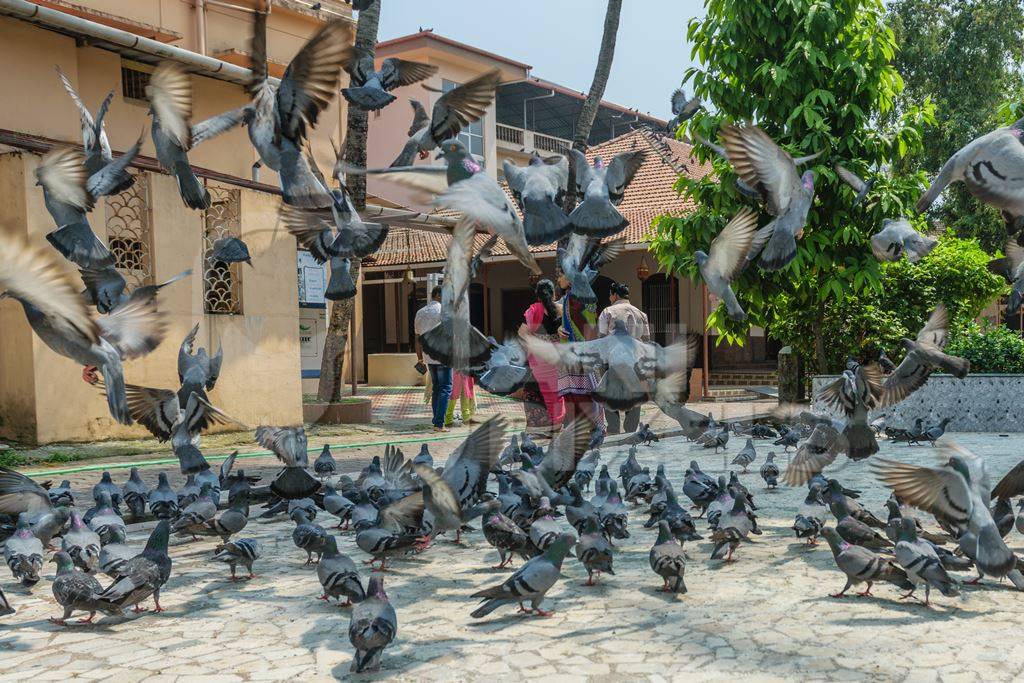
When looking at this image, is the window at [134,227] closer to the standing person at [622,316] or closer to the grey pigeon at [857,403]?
the standing person at [622,316]

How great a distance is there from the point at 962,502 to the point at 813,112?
20.8 feet

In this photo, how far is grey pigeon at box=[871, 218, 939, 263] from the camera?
17.4ft

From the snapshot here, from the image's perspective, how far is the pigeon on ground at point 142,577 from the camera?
4.54 m

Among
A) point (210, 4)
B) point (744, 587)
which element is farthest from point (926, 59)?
point (744, 587)

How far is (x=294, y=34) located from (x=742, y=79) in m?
9.21

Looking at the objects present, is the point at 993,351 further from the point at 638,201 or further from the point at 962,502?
the point at 638,201

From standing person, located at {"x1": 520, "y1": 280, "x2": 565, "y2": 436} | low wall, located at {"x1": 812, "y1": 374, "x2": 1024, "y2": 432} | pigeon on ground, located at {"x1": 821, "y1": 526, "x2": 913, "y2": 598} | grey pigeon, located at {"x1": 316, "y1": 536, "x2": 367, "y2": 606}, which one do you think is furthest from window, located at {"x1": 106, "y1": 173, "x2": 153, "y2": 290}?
pigeon on ground, located at {"x1": 821, "y1": 526, "x2": 913, "y2": 598}

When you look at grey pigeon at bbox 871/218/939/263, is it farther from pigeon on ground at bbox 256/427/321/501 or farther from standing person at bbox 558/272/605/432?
pigeon on ground at bbox 256/427/321/501

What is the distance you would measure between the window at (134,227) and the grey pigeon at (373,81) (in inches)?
267

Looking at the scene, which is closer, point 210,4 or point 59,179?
point 59,179

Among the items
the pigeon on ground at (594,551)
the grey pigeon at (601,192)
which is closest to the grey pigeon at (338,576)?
the pigeon on ground at (594,551)

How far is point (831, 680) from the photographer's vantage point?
3742mm

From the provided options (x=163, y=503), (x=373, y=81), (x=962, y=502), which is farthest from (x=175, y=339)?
(x=962, y=502)

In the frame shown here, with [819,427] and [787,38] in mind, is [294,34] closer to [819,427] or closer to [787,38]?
[787,38]
